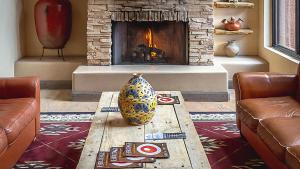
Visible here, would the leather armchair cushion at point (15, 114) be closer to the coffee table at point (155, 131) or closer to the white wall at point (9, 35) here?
the coffee table at point (155, 131)

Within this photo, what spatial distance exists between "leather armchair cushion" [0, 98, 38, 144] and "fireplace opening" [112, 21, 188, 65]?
2408 mm

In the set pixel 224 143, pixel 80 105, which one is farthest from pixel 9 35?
pixel 224 143

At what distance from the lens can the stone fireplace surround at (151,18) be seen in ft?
19.4

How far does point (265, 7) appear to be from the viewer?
6484 millimetres

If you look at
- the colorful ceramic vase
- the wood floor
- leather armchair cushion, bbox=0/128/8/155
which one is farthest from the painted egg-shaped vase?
the colorful ceramic vase

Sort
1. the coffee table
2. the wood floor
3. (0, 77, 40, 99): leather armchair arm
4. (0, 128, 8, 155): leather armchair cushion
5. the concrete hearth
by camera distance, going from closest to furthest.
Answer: the coffee table → (0, 128, 8, 155): leather armchair cushion → (0, 77, 40, 99): leather armchair arm → the wood floor → the concrete hearth

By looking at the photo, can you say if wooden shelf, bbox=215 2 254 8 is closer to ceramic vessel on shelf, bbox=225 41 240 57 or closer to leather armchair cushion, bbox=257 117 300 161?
ceramic vessel on shelf, bbox=225 41 240 57

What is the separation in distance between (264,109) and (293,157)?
0.95 m

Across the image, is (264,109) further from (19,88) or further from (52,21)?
(52,21)

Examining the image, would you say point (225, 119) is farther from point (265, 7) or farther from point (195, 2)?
point (265, 7)

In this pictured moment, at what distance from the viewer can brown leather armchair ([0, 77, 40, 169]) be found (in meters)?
3.23

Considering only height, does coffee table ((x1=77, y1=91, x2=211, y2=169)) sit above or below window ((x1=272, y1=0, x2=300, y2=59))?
below

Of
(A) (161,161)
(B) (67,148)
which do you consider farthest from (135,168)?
(B) (67,148)

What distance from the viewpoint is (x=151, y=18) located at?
19.5 feet
